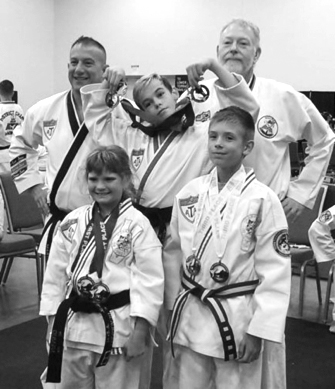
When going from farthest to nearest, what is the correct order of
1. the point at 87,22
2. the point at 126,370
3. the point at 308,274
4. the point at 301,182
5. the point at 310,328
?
the point at 87,22 → the point at 308,274 → the point at 310,328 → the point at 301,182 → the point at 126,370

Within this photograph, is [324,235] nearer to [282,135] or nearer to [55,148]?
[282,135]

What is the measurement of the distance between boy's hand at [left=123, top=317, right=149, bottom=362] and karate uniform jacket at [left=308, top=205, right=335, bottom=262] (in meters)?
1.85

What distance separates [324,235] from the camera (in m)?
3.69

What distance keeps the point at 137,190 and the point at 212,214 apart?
0.40 metres


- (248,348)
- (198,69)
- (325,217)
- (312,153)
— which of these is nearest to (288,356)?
(325,217)

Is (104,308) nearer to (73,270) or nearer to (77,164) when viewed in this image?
(73,270)

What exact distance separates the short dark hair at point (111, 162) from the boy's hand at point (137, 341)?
508mm

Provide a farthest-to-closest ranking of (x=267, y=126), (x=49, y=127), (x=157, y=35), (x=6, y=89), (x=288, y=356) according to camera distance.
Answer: (x=157, y=35) → (x=6, y=89) → (x=288, y=356) → (x=49, y=127) → (x=267, y=126)

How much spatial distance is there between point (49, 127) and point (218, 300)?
4.42ft

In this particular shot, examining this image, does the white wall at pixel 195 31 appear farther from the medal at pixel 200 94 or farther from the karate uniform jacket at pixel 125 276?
the karate uniform jacket at pixel 125 276

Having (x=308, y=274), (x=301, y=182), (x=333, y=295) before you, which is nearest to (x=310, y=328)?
(x=333, y=295)

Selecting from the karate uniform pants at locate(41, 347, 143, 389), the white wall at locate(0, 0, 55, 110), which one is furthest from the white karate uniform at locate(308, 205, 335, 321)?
the white wall at locate(0, 0, 55, 110)

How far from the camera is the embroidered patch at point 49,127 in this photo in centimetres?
286

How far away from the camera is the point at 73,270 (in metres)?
2.24
